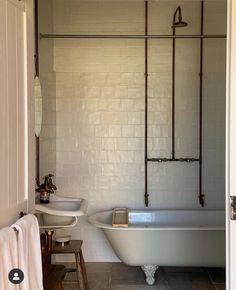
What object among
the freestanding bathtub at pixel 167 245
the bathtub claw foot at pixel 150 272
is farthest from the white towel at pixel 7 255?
the bathtub claw foot at pixel 150 272

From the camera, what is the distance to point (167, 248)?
4.01 meters

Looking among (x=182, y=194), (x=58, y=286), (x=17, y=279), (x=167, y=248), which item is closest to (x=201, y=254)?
(x=167, y=248)

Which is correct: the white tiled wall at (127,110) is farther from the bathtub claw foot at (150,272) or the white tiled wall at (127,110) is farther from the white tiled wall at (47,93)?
the bathtub claw foot at (150,272)

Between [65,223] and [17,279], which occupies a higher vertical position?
[17,279]

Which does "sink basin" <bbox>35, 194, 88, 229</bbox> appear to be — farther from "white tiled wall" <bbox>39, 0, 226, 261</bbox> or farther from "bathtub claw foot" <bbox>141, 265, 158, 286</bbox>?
"white tiled wall" <bbox>39, 0, 226, 261</bbox>

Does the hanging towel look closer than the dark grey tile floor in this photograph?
Yes

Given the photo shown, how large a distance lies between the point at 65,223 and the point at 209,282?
5.98 feet

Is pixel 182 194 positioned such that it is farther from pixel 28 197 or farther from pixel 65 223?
pixel 28 197

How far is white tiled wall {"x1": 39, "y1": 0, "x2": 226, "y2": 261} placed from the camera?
15.9ft

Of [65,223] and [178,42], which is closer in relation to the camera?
[65,223]

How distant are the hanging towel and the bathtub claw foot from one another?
2.29 m

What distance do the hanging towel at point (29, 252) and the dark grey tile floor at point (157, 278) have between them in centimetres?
229

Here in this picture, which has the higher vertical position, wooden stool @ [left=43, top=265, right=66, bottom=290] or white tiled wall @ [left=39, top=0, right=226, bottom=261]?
white tiled wall @ [left=39, top=0, right=226, bottom=261]

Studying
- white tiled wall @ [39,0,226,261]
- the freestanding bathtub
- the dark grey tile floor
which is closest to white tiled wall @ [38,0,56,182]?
white tiled wall @ [39,0,226,261]
